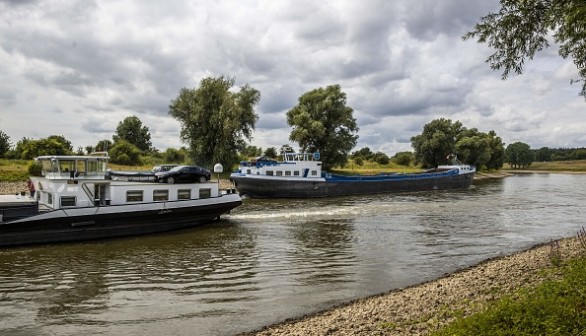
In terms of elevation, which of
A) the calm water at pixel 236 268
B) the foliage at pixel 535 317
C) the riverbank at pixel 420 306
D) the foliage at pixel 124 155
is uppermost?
the foliage at pixel 124 155

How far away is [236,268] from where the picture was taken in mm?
16156

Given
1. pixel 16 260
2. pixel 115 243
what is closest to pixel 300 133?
pixel 115 243

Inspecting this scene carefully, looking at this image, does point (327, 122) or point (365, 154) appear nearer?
point (327, 122)

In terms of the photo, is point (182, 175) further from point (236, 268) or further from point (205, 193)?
point (236, 268)

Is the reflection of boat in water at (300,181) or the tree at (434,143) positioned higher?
the tree at (434,143)

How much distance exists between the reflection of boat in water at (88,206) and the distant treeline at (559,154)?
641 feet

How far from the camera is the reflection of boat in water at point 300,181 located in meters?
42.8

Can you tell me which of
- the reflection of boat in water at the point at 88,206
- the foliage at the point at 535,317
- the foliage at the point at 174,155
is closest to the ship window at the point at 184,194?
the reflection of boat in water at the point at 88,206

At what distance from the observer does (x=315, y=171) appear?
46125 mm

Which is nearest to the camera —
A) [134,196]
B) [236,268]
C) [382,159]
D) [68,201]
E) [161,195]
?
[236,268]

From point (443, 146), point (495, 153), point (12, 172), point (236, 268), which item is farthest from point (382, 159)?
point (236, 268)

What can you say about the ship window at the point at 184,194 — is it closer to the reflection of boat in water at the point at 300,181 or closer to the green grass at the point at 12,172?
the reflection of boat in water at the point at 300,181

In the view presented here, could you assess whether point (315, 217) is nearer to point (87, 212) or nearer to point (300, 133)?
point (87, 212)

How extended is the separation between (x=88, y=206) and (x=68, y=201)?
96 cm
